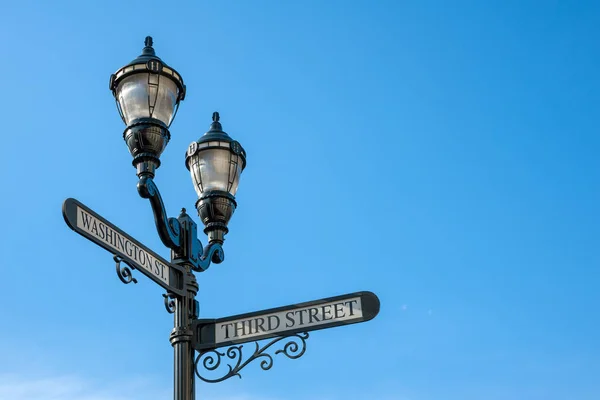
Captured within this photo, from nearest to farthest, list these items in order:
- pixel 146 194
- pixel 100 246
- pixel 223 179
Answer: pixel 100 246, pixel 146 194, pixel 223 179

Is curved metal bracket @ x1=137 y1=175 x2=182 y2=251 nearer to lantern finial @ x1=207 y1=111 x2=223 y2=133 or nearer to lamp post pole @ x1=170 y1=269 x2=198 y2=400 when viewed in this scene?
lamp post pole @ x1=170 y1=269 x2=198 y2=400

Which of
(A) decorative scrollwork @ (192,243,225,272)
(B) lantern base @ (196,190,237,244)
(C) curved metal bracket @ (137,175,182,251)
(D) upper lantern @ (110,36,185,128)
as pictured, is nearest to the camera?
(C) curved metal bracket @ (137,175,182,251)

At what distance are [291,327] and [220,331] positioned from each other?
528 mm

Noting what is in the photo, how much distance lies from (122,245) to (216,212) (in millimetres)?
1366

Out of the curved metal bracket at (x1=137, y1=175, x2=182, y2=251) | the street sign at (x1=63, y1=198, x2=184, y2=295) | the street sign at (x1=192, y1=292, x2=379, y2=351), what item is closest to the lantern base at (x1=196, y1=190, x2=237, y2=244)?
the curved metal bracket at (x1=137, y1=175, x2=182, y2=251)

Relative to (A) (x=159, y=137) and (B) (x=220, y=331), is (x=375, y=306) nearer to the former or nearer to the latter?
(B) (x=220, y=331)

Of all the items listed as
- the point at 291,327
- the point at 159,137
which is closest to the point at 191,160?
the point at 159,137

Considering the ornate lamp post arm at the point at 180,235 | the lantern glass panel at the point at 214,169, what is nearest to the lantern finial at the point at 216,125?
the lantern glass panel at the point at 214,169

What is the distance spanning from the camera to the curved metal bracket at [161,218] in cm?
658

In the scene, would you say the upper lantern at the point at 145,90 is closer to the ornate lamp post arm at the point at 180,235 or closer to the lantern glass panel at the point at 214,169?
the ornate lamp post arm at the point at 180,235

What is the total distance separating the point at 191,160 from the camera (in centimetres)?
772

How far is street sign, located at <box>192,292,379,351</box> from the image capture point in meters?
6.65

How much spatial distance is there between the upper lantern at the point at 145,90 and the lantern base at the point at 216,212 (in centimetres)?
93

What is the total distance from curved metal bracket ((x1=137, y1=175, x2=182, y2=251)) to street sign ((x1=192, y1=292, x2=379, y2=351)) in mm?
616
